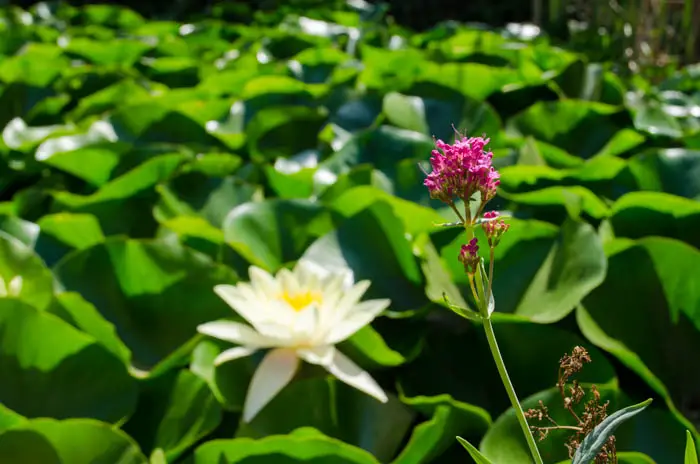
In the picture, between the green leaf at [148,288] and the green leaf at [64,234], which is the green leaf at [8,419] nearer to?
the green leaf at [148,288]

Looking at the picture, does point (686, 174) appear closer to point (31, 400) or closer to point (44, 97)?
point (31, 400)

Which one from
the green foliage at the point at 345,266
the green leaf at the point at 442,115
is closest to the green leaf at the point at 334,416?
the green foliage at the point at 345,266

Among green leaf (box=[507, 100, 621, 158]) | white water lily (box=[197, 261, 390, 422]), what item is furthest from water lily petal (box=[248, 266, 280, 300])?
green leaf (box=[507, 100, 621, 158])

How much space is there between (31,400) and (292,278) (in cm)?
31

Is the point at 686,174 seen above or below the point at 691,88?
above

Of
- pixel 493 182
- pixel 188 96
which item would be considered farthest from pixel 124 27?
pixel 493 182

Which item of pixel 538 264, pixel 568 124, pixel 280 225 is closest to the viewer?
pixel 538 264

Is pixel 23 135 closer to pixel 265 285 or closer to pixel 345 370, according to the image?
pixel 265 285

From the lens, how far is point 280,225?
1.17 meters

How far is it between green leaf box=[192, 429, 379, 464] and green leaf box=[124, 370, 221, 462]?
0.08m

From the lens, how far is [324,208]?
46.1 inches

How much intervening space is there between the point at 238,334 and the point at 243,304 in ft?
0.11

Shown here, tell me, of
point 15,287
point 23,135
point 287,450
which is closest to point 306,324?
point 287,450

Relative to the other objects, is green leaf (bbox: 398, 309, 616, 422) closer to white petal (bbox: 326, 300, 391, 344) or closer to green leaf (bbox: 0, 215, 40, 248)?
white petal (bbox: 326, 300, 391, 344)
